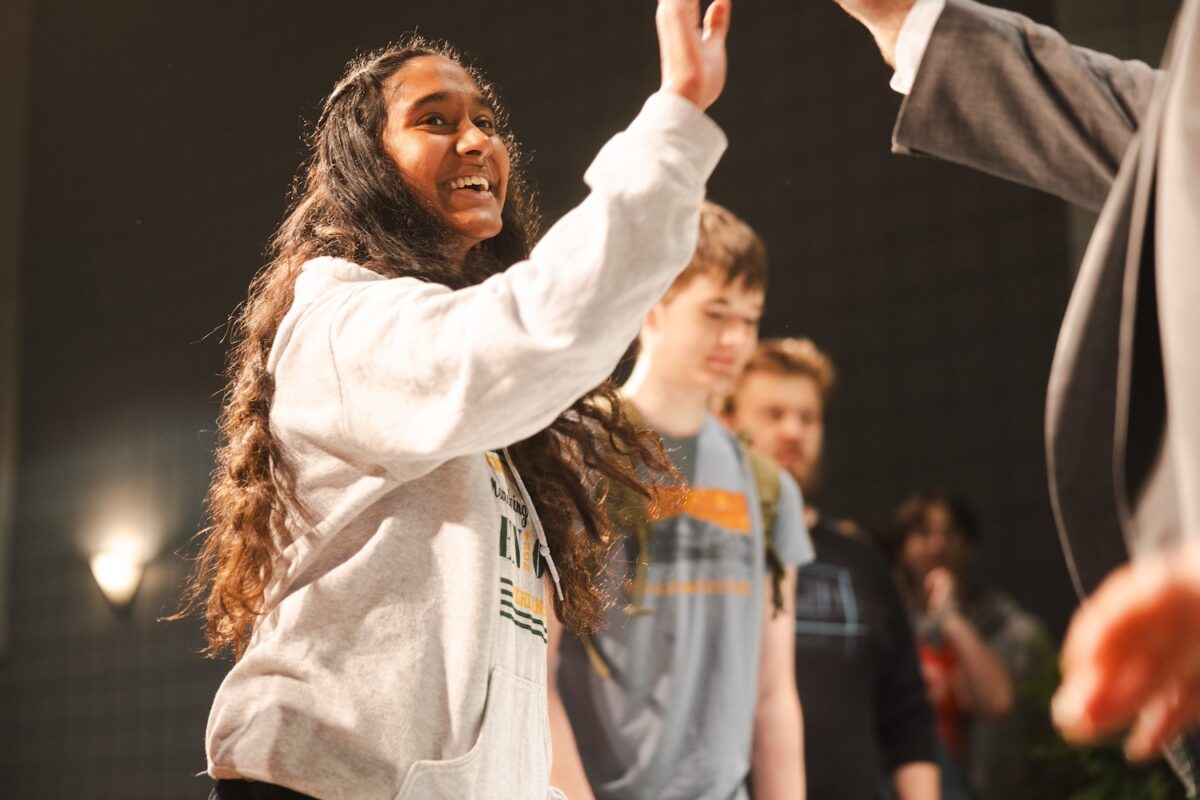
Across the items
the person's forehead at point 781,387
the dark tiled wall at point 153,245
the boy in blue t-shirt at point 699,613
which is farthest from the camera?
the person's forehead at point 781,387

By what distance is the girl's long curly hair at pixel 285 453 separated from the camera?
41.9 inches

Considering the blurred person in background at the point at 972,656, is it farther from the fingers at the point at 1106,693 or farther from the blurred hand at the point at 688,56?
the fingers at the point at 1106,693

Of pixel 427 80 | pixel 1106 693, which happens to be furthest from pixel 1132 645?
pixel 427 80

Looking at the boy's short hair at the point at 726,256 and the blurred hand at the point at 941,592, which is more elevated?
the boy's short hair at the point at 726,256

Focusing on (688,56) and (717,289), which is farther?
(717,289)

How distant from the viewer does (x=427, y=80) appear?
3.92 feet

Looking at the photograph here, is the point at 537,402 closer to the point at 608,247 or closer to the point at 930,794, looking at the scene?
the point at 608,247

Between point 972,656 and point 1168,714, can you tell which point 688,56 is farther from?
point 972,656

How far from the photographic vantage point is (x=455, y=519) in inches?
39.9

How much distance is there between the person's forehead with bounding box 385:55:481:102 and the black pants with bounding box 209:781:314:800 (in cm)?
57

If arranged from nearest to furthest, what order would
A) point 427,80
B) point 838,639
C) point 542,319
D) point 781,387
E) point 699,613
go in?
point 542,319, point 427,80, point 699,613, point 838,639, point 781,387

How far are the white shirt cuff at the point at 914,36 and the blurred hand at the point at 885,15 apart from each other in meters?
0.02

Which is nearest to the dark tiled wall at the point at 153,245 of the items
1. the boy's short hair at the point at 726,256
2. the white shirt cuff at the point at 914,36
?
the boy's short hair at the point at 726,256

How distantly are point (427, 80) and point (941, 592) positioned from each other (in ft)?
7.31
